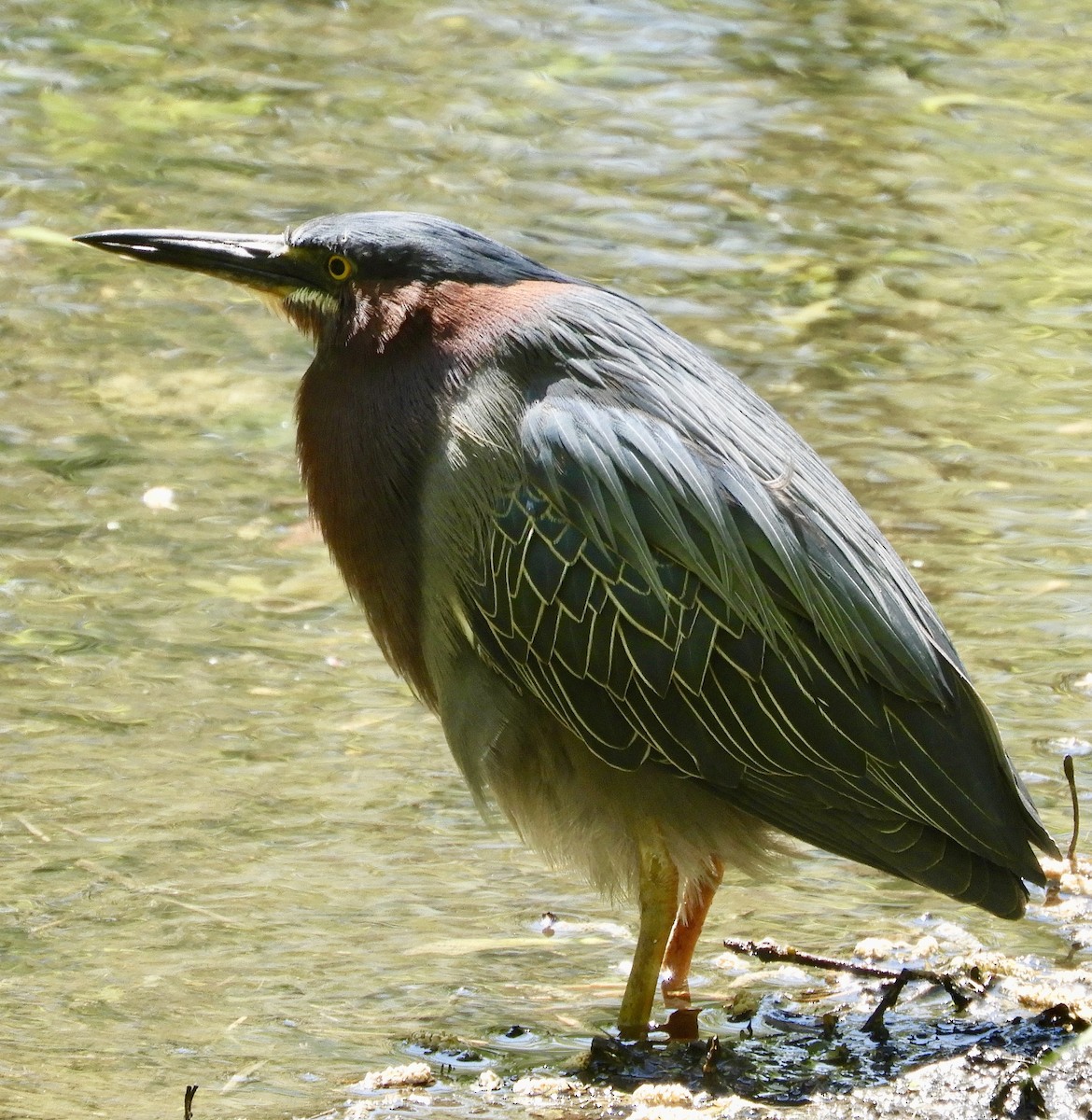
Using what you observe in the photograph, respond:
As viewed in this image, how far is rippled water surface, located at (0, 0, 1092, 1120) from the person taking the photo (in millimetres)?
5055

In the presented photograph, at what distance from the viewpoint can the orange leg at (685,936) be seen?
5086 mm

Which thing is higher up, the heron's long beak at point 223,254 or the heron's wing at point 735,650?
the heron's long beak at point 223,254

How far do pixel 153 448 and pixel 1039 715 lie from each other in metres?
3.56

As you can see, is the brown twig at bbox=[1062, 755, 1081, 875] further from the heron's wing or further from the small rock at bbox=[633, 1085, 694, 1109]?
the small rock at bbox=[633, 1085, 694, 1109]

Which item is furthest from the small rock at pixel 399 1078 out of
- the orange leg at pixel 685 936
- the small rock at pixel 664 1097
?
the orange leg at pixel 685 936

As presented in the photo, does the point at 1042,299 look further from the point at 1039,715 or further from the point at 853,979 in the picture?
the point at 853,979

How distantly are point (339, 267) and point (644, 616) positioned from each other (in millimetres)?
1252

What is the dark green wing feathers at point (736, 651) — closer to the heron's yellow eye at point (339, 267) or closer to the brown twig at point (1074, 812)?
the brown twig at point (1074, 812)

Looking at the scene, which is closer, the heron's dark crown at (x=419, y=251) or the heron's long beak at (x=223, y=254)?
the heron's dark crown at (x=419, y=251)

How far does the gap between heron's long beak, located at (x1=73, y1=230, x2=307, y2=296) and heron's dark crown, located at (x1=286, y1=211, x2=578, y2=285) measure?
0.36ft

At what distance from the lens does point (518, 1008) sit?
491 centimetres

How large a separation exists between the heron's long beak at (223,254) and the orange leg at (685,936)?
6.10 feet

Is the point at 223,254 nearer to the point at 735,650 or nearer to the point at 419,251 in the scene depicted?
the point at 419,251

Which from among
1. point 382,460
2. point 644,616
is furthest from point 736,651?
point 382,460
